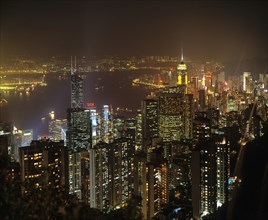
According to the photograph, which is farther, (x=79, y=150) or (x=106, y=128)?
(x=106, y=128)

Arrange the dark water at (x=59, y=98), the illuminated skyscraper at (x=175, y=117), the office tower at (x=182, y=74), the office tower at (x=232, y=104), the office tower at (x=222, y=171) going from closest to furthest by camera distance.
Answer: the office tower at (x=222, y=171), the illuminated skyscraper at (x=175, y=117), the dark water at (x=59, y=98), the office tower at (x=232, y=104), the office tower at (x=182, y=74)

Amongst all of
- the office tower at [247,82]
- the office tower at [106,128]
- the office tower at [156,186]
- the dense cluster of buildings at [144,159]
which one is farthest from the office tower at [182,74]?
the office tower at [156,186]

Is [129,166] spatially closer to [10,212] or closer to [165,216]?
[165,216]

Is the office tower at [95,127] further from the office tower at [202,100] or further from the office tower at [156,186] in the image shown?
the office tower at [202,100]

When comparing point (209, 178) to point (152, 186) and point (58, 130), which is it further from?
point (58, 130)

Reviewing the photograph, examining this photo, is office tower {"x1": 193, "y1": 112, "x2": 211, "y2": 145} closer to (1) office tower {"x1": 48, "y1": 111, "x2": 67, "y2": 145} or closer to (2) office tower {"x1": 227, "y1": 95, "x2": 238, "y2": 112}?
(1) office tower {"x1": 48, "y1": 111, "x2": 67, "y2": 145}

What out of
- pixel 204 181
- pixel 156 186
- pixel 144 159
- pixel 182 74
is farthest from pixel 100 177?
pixel 182 74

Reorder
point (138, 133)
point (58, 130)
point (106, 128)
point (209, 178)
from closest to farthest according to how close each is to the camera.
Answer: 1. point (209, 178)
2. point (58, 130)
3. point (138, 133)
4. point (106, 128)

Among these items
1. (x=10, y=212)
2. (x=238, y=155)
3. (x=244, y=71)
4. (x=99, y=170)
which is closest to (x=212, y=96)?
(x=244, y=71)
